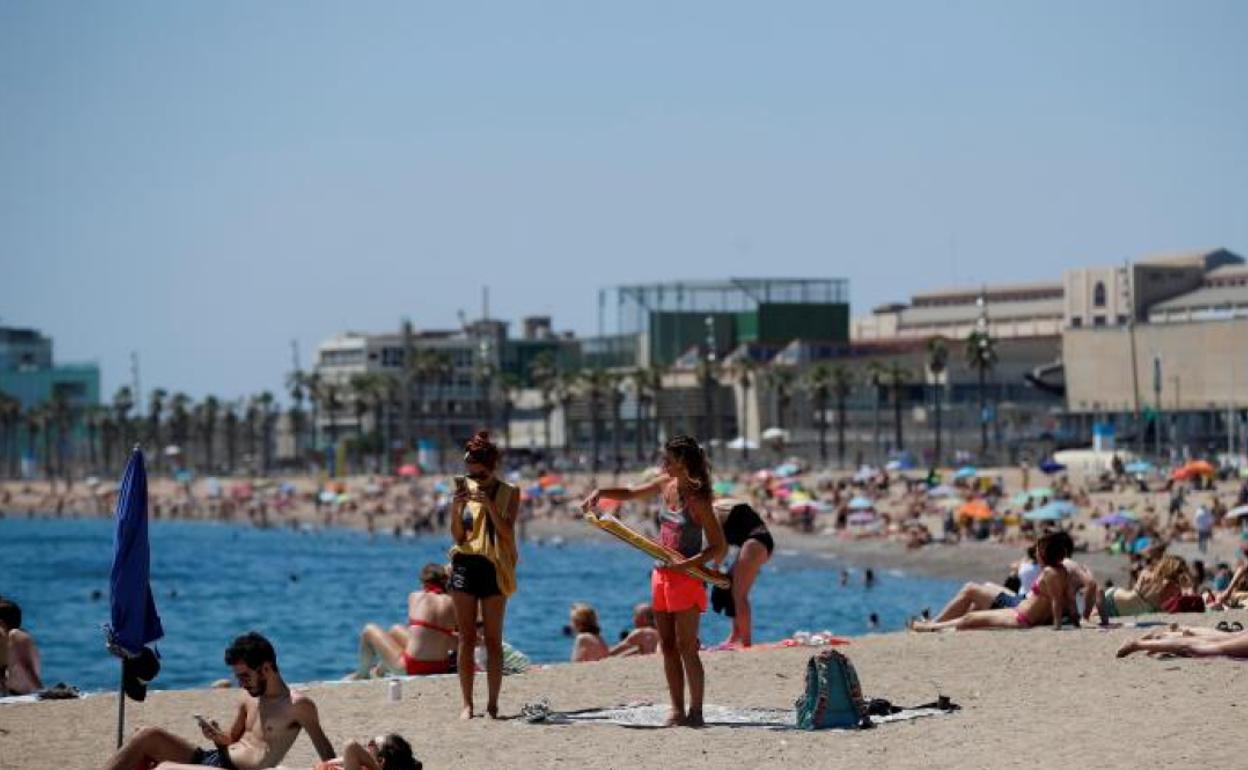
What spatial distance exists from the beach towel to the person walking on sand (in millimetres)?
373

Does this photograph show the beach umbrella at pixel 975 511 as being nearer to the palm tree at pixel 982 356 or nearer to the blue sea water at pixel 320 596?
the blue sea water at pixel 320 596

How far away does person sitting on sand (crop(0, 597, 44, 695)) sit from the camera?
16203 mm

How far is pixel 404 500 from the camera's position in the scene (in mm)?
114688

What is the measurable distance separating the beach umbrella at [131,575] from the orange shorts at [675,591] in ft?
9.04

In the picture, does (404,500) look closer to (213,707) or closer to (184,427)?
(184,427)

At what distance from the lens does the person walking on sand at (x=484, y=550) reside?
529 inches

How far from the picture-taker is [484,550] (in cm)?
1354

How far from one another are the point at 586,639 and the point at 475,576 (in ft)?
16.7

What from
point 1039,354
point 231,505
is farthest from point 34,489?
point 1039,354

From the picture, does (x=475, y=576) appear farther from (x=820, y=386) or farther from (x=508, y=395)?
(x=508, y=395)

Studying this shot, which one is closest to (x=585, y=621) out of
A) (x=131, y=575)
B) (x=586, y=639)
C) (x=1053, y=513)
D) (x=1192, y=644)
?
(x=586, y=639)

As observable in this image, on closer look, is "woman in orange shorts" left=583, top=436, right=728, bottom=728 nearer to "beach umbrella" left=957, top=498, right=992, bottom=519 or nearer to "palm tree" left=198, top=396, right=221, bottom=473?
"beach umbrella" left=957, top=498, right=992, bottom=519

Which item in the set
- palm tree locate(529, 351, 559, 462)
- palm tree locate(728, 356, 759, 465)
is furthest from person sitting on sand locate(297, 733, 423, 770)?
palm tree locate(529, 351, 559, 462)

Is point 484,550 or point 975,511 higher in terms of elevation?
point 484,550
